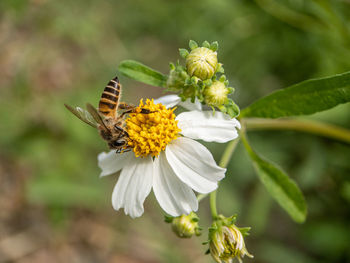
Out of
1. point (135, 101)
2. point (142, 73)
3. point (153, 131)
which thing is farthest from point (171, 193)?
point (135, 101)

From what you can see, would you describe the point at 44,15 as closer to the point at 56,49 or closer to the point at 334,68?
the point at 56,49

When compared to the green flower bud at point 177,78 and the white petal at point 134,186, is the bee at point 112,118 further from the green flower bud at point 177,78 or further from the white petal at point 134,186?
the green flower bud at point 177,78

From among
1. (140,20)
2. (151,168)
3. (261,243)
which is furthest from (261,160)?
(140,20)

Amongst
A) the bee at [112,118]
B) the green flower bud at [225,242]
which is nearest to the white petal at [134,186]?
the bee at [112,118]

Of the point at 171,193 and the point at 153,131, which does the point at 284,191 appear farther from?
the point at 153,131

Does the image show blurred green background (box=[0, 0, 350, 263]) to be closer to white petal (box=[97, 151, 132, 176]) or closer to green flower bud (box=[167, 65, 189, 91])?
green flower bud (box=[167, 65, 189, 91])

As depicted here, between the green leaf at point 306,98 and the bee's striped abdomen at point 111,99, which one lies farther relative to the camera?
the bee's striped abdomen at point 111,99

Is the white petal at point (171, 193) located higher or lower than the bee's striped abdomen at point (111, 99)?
lower

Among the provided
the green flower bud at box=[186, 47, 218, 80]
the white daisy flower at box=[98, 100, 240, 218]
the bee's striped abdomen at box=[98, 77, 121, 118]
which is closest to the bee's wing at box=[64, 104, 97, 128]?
the bee's striped abdomen at box=[98, 77, 121, 118]
